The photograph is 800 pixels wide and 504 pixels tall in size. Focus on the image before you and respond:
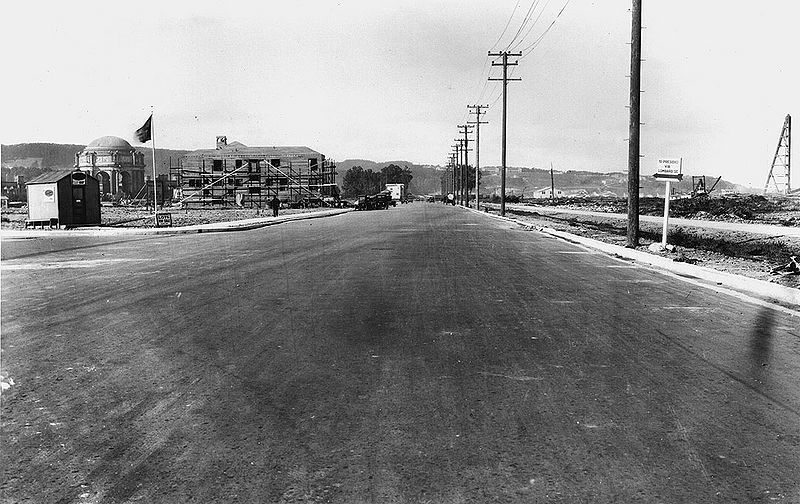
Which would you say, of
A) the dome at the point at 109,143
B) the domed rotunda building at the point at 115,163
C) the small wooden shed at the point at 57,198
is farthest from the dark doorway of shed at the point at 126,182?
the small wooden shed at the point at 57,198

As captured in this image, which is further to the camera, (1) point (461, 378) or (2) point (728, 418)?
(1) point (461, 378)

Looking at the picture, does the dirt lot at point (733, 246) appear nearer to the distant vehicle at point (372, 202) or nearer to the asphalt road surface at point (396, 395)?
the asphalt road surface at point (396, 395)

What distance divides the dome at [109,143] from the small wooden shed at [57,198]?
115 meters

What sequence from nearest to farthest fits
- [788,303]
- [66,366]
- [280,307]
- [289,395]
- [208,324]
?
[289,395]
[66,366]
[208,324]
[280,307]
[788,303]

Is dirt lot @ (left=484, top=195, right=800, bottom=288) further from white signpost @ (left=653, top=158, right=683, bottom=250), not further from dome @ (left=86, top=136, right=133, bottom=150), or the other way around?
dome @ (left=86, top=136, right=133, bottom=150)

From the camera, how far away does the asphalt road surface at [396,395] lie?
3855mm

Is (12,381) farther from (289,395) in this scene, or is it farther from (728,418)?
(728,418)

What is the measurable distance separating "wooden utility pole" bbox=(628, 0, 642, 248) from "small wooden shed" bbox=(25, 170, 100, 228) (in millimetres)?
22308

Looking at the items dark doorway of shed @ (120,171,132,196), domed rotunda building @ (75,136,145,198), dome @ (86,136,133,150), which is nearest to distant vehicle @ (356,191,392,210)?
domed rotunda building @ (75,136,145,198)

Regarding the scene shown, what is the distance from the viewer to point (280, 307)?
9539 millimetres

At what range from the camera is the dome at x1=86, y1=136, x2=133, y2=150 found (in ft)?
450

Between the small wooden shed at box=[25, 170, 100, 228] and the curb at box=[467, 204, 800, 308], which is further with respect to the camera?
the small wooden shed at box=[25, 170, 100, 228]

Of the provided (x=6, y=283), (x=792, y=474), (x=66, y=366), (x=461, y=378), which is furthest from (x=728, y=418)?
(x=6, y=283)

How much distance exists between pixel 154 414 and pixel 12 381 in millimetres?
1753
